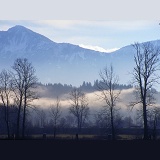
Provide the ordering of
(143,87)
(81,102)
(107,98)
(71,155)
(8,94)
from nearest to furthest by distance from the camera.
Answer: (71,155), (143,87), (107,98), (8,94), (81,102)

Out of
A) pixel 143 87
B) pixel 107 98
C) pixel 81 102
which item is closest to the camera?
pixel 143 87

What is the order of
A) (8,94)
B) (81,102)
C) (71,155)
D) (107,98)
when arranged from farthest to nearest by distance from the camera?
(81,102) → (8,94) → (107,98) → (71,155)


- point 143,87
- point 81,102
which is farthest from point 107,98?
point 81,102

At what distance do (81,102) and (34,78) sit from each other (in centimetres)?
6561

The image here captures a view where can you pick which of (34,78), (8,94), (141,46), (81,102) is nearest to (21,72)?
(34,78)

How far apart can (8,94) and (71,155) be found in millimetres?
43514

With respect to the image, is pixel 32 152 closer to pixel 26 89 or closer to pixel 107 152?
pixel 107 152

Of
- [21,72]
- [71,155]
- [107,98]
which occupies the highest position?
[21,72]

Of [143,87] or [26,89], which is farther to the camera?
[26,89]

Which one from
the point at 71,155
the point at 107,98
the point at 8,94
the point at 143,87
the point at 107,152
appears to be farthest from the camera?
the point at 8,94

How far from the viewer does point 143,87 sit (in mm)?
43875

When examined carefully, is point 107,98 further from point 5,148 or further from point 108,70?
point 5,148

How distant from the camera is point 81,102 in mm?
118625

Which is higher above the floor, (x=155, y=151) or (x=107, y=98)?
(x=107, y=98)
